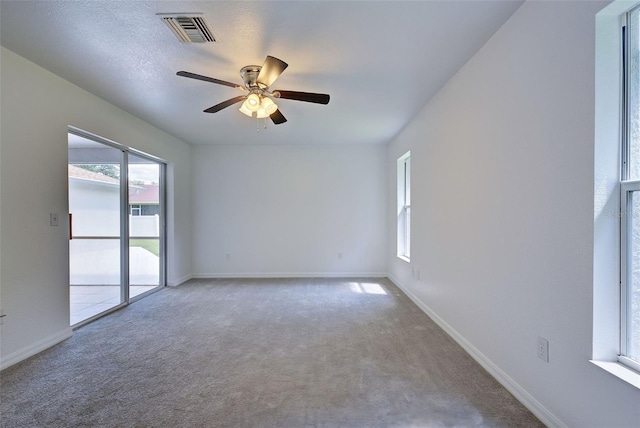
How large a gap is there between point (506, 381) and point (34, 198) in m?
3.89

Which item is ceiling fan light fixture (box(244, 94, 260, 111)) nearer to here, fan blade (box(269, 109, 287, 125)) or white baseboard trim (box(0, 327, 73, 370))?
fan blade (box(269, 109, 287, 125))

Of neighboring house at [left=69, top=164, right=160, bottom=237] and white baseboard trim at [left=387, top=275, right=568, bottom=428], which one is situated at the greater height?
neighboring house at [left=69, top=164, right=160, bottom=237]

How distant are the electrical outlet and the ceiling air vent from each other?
2779mm

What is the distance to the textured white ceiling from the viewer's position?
1.79 m

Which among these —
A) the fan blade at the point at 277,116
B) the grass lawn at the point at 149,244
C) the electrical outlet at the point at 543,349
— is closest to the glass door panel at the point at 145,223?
the grass lawn at the point at 149,244

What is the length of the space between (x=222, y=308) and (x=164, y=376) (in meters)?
1.53

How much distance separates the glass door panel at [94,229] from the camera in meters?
3.29

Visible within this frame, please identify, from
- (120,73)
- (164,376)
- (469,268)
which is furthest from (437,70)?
(164,376)

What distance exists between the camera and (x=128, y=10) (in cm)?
179

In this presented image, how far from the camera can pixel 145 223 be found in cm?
422

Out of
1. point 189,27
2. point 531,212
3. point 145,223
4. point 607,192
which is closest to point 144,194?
point 145,223

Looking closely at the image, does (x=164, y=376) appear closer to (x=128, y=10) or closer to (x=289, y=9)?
(x=128, y=10)

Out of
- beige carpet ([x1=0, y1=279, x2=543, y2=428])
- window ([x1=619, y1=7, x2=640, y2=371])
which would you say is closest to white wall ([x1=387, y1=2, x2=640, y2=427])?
window ([x1=619, y1=7, x2=640, y2=371])

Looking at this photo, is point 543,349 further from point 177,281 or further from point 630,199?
point 177,281
